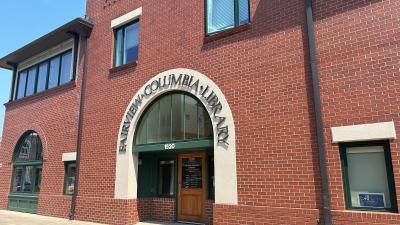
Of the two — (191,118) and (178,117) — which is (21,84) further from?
(191,118)

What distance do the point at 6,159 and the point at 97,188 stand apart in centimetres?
782

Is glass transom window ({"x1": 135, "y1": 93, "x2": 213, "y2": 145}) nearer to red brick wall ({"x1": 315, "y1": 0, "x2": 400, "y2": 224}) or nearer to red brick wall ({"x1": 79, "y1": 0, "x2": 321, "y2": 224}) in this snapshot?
red brick wall ({"x1": 79, "y1": 0, "x2": 321, "y2": 224})

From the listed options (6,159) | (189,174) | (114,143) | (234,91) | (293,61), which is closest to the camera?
(293,61)

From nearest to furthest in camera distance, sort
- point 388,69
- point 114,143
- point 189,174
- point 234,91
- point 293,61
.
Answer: point 388,69, point 293,61, point 234,91, point 189,174, point 114,143

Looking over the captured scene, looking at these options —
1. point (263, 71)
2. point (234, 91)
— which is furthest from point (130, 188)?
point (263, 71)

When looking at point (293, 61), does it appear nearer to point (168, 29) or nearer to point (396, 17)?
point (396, 17)

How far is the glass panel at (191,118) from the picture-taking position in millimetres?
10418

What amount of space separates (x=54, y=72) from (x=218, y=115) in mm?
9948

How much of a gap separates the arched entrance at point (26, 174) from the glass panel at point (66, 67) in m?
3.00

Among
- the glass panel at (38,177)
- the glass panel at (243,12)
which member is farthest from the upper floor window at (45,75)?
the glass panel at (243,12)

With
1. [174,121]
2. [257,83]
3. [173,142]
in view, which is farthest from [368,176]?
[174,121]

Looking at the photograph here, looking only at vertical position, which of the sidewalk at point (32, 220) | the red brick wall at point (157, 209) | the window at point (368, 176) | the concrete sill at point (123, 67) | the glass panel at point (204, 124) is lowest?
the sidewalk at point (32, 220)

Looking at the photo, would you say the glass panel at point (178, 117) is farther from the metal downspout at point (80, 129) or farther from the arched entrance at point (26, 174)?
the arched entrance at point (26, 174)

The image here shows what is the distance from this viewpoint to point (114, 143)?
40.2 ft
